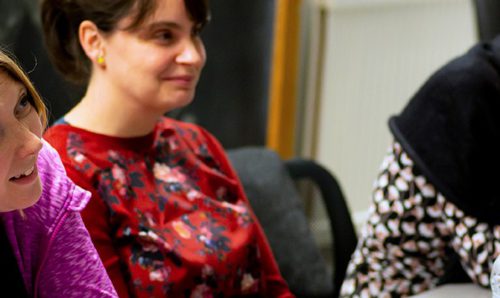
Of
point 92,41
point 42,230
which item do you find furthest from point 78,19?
point 42,230

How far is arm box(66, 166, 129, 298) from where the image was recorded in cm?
133

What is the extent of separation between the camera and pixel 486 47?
1502 mm

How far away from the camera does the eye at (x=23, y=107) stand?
37.7 inches

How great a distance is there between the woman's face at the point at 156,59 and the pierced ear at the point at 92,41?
1 centimetres

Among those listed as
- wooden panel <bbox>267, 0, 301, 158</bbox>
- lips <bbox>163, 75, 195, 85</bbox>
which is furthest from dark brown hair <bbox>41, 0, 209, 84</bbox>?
wooden panel <bbox>267, 0, 301, 158</bbox>

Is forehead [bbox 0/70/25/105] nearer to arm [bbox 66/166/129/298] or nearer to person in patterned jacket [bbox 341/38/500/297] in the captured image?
arm [bbox 66/166/129/298]

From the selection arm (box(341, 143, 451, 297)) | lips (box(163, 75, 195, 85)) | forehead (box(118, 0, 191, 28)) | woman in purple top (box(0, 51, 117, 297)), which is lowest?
arm (box(341, 143, 451, 297))

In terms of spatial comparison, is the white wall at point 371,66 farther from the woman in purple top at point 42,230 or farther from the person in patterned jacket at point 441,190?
the woman in purple top at point 42,230

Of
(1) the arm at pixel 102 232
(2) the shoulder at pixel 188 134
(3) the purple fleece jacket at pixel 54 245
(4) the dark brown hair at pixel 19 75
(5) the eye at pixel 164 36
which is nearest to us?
(4) the dark brown hair at pixel 19 75

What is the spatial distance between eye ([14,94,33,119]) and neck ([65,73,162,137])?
1.52 feet

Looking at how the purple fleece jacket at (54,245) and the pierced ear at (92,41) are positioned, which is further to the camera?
the pierced ear at (92,41)

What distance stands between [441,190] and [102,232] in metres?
0.60

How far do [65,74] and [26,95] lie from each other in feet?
1.82

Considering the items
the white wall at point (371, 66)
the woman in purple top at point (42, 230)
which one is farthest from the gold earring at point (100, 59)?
the white wall at point (371, 66)
